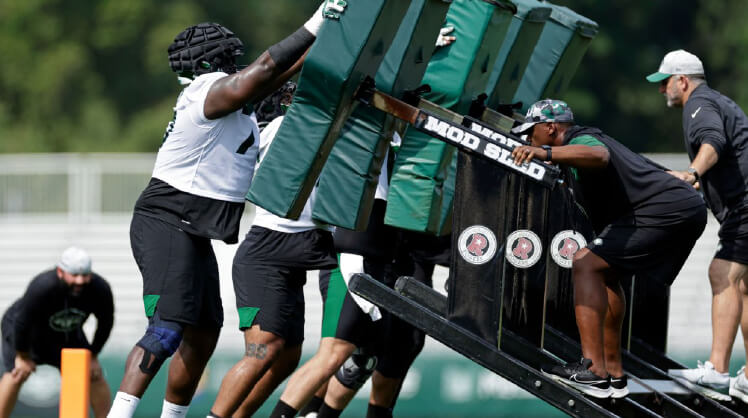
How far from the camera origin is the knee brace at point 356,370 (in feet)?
28.0

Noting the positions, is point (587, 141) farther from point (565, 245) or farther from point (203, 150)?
point (203, 150)

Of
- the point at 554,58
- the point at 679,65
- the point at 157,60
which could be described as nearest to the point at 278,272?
the point at 554,58

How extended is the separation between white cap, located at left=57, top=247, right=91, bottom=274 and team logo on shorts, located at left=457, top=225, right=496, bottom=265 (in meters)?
5.09

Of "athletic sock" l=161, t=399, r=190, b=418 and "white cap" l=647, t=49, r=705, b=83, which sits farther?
"white cap" l=647, t=49, r=705, b=83

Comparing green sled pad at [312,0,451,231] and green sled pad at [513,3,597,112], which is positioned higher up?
green sled pad at [513,3,597,112]

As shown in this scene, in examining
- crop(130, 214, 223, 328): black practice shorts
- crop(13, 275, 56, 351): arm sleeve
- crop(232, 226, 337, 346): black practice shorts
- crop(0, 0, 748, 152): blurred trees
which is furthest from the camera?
crop(0, 0, 748, 152): blurred trees

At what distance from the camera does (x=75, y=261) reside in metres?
11.0

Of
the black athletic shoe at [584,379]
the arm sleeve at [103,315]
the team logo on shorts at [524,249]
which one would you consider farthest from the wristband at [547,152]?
the arm sleeve at [103,315]

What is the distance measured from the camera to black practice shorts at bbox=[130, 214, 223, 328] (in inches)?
272

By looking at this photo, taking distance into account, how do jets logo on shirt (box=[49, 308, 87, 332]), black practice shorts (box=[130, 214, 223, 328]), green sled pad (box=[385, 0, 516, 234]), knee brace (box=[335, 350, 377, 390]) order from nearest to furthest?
black practice shorts (box=[130, 214, 223, 328]) → green sled pad (box=[385, 0, 516, 234]) → knee brace (box=[335, 350, 377, 390]) → jets logo on shirt (box=[49, 308, 87, 332])

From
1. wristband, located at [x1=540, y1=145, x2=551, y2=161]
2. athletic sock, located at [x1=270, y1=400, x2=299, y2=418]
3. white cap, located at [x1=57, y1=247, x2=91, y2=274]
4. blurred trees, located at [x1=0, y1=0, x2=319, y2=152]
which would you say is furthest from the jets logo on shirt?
blurred trees, located at [x1=0, y1=0, x2=319, y2=152]

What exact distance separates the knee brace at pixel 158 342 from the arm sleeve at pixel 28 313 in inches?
181

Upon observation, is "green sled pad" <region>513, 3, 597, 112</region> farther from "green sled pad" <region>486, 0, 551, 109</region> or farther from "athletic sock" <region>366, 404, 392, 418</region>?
"athletic sock" <region>366, 404, 392, 418</region>

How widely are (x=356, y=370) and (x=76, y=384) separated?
2763mm
